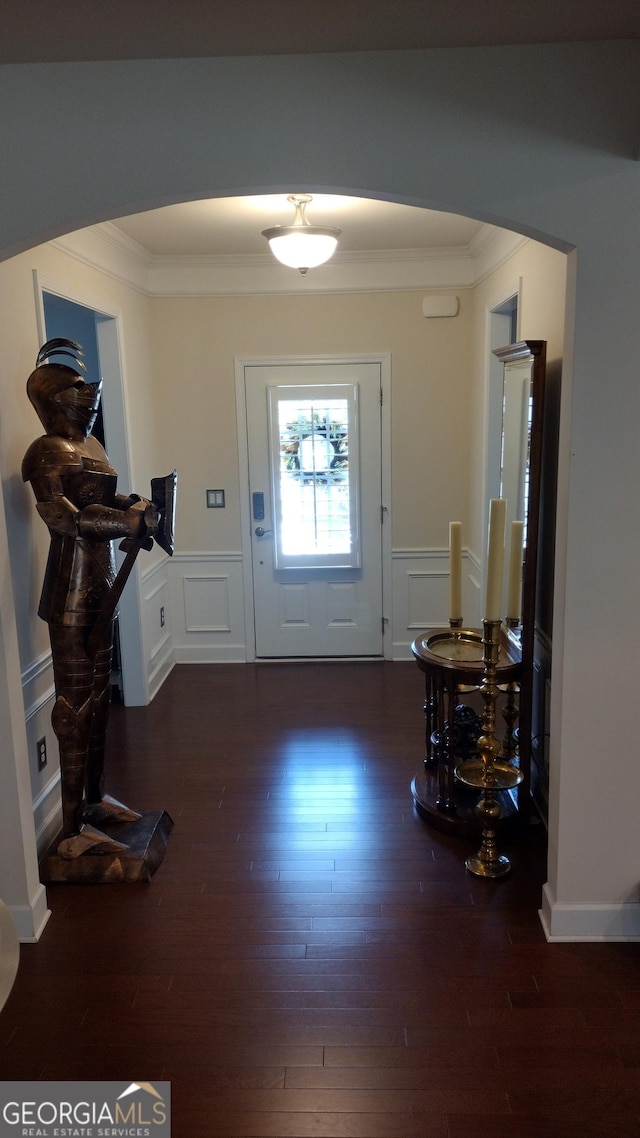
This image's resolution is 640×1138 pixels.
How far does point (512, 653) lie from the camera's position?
10.2ft

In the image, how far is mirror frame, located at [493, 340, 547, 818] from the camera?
2803mm

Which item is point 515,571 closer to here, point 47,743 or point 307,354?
point 47,743

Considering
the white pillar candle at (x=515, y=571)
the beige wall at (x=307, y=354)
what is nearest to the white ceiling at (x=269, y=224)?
the beige wall at (x=307, y=354)

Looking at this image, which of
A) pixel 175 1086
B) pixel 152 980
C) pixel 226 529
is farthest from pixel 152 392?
pixel 175 1086

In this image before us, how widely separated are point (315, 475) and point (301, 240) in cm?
181

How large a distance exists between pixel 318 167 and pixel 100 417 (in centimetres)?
276

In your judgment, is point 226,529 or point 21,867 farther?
point 226,529

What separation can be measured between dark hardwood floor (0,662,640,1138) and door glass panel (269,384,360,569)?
6.64 ft

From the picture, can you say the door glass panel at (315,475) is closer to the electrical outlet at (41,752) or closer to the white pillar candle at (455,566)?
the white pillar candle at (455,566)

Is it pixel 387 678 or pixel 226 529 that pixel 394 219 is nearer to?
pixel 226 529

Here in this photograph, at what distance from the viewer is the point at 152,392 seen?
4.98 meters

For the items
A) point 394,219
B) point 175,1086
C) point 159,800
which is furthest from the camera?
point 394,219

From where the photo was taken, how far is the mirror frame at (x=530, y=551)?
2803 millimetres

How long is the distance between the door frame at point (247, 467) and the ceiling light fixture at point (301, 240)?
1.32 metres
